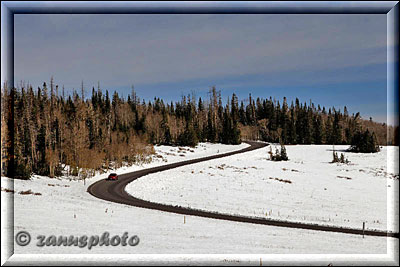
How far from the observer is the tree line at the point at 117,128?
47.4 metres

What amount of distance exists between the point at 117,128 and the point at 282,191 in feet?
206

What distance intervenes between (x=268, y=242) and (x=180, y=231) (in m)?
5.37

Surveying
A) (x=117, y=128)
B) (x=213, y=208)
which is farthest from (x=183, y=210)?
(x=117, y=128)

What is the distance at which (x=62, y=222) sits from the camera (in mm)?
17938

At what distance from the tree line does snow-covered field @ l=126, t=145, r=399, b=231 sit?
15.0 m

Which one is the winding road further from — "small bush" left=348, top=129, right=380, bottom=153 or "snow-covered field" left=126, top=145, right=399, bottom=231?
"small bush" left=348, top=129, right=380, bottom=153

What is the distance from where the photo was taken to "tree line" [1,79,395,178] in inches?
1868

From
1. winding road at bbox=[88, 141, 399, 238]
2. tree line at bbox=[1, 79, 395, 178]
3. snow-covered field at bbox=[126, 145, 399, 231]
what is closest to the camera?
winding road at bbox=[88, 141, 399, 238]

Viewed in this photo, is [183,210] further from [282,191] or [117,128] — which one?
[117,128]

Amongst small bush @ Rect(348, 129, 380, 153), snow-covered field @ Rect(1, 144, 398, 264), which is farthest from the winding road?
small bush @ Rect(348, 129, 380, 153)

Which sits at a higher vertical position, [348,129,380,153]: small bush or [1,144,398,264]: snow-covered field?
[348,129,380,153]: small bush

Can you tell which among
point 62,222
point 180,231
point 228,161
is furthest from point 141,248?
point 228,161

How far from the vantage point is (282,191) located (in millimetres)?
40375

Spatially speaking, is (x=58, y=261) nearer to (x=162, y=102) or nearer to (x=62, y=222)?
(x=62, y=222)
